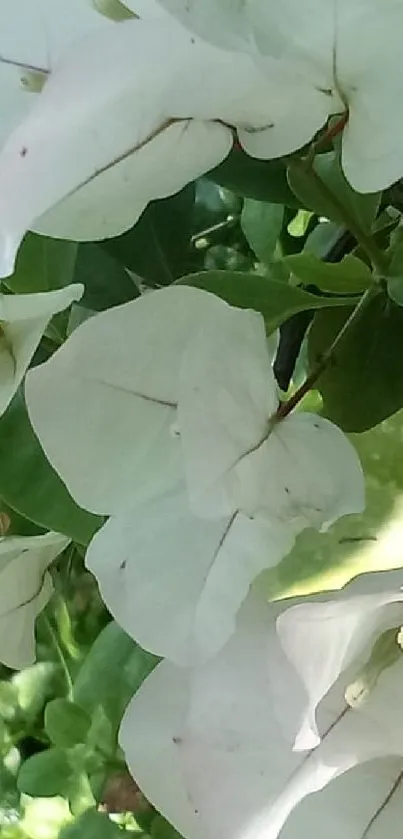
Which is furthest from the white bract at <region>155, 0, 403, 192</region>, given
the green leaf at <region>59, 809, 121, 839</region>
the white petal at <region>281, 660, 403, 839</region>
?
the green leaf at <region>59, 809, 121, 839</region>

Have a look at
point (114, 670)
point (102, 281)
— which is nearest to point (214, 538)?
point (102, 281)

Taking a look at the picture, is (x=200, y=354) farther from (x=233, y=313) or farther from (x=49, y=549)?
(x=49, y=549)

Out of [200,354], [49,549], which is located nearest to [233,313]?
[200,354]

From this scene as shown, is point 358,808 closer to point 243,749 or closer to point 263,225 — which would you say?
point 243,749

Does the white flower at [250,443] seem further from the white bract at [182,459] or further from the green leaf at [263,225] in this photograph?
the green leaf at [263,225]

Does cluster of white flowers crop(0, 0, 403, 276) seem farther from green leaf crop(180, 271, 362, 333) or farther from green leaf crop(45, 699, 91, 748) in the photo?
green leaf crop(45, 699, 91, 748)
